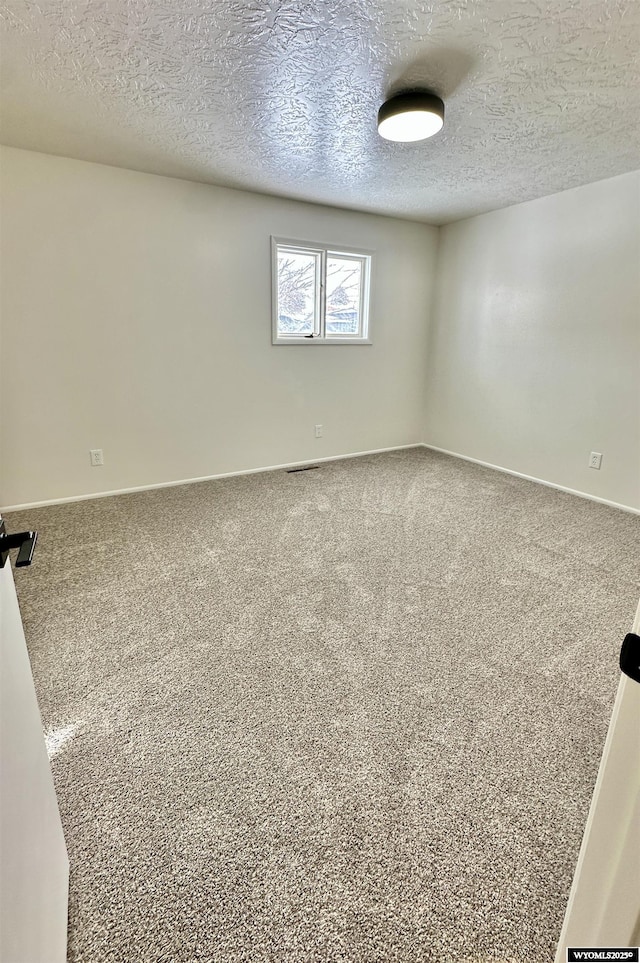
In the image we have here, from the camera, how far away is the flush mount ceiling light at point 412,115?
2078 millimetres

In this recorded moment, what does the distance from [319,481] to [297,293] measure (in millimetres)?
1806

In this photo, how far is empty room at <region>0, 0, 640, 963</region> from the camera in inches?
40.1

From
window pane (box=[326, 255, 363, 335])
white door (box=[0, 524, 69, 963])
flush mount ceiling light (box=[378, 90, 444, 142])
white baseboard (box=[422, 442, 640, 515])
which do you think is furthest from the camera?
window pane (box=[326, 255, 363, 335])

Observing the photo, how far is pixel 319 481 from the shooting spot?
3982mm

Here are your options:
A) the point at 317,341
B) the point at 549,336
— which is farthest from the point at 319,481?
the point at 549,336

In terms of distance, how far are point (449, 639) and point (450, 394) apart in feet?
11.3

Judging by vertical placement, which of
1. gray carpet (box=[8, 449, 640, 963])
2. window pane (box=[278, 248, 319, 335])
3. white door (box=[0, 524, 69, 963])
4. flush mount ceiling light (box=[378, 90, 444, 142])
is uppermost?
flush mount ceiling light (box=[378, 90, 444, 142])

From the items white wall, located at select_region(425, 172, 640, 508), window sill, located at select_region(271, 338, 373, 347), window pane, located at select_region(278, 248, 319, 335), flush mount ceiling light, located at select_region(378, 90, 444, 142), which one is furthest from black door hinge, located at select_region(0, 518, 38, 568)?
white wall, located at select_region(425, 172, 640, 508)

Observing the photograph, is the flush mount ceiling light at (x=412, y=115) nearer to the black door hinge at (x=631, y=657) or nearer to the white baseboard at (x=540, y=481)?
the black door hinge at (x=631, y=657)

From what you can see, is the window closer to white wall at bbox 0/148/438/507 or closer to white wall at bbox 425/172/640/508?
white wall at bbox 0/148/438/507

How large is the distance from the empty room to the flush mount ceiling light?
0.08 ft

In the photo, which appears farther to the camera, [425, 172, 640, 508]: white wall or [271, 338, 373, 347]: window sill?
[271, 338, 373, 347]: window sill

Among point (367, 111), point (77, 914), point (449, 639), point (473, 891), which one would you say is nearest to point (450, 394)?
point (367, 111)

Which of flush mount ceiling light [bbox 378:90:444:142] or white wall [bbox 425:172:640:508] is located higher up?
flush mount ceiling light [bbox 378:90:444:142]
